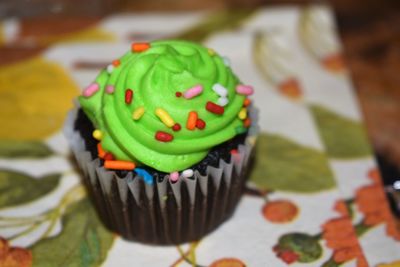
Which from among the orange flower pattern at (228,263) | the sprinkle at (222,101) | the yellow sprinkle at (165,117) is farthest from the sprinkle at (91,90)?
the orange flower pattern at (228,263)

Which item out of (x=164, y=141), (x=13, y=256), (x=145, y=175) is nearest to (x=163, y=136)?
(x=164, y=141)

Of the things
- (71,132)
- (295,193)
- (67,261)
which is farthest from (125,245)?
(295,193)

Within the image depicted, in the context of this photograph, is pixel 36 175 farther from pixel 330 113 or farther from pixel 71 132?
pixel 330 113

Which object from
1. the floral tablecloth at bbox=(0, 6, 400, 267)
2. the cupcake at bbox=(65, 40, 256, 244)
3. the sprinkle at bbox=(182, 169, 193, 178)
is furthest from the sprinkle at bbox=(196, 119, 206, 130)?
the floral tablecloth at bbox=(0, 6, 400, 267)

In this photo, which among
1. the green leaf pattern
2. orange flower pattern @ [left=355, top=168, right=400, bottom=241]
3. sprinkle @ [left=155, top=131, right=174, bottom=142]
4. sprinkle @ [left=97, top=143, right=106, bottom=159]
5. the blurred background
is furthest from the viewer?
the blurred background

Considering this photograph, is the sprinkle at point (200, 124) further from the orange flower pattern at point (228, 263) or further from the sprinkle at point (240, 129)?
the orange flower pattern at point (228, 263)

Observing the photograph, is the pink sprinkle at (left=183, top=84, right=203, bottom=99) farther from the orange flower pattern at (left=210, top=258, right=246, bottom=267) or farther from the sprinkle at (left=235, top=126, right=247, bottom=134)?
the orange flower pattern at (left=210, top=258, right=246, bottom=267)

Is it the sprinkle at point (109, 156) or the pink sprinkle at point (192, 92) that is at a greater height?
the pink sprinkle at point (192, 92)
